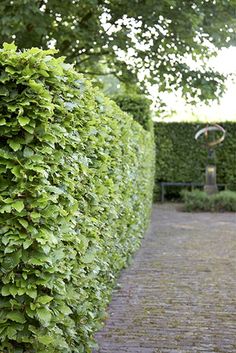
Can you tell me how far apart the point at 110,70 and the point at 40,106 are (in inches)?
403

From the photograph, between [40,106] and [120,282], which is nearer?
[40,106]

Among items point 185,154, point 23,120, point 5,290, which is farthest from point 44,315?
point 185,154

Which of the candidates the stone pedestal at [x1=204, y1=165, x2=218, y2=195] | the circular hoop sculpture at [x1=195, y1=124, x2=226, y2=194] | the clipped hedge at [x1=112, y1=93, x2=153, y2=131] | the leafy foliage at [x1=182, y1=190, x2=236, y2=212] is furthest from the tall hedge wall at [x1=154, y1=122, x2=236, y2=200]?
the clipped hedge at [x1=112, y1=93, x2=153, y2=131]

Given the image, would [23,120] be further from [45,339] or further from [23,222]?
[45,339]

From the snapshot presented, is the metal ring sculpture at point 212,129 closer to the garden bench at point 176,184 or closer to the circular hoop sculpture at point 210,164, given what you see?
the circular hoop sculpture at point 210,164

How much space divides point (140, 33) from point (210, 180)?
672 cm

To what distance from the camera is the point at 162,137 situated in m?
16.9

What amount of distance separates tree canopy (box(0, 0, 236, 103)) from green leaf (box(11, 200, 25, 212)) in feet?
20.0

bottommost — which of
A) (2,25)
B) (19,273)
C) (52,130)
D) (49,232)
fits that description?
(19,273)

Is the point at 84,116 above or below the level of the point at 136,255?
above

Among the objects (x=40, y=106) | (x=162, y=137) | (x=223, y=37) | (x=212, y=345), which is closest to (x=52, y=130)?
(x=40, y=106)

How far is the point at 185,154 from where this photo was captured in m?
16.9

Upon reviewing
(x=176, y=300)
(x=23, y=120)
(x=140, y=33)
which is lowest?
(x=176, y=300)

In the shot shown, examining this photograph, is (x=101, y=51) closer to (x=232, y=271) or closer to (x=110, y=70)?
(x=110, y=70)
